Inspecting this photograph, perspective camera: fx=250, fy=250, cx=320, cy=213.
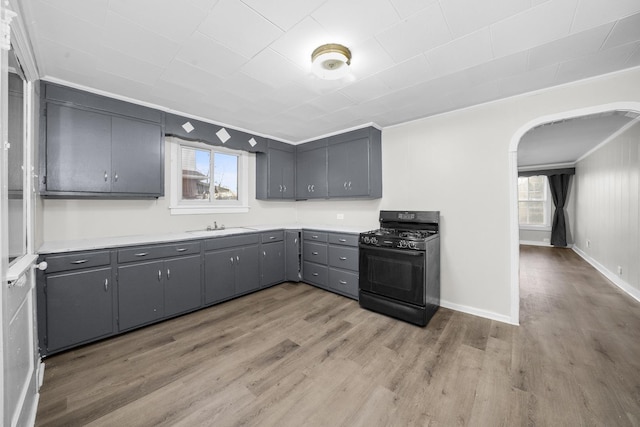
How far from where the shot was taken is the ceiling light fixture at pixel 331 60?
184cm

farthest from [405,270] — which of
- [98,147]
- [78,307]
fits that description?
[98,147]

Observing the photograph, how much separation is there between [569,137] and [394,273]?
4.40 m

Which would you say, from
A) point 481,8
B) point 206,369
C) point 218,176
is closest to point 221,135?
point 218,176

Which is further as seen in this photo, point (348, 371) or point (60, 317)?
point (60, 317)

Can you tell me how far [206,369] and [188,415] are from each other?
456mm

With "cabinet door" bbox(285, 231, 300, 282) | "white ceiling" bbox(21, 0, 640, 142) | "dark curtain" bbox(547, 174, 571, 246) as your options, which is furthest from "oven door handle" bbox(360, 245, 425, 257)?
"dark curtain" bbox(547, 174, 571, 246)

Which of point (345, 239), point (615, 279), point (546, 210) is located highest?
point (546, 210)

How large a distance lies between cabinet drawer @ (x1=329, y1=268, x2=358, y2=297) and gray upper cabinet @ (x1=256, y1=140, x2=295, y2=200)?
1.69m

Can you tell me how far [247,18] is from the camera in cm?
162

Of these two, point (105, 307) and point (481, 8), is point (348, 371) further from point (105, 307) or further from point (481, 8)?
point (481, 8)

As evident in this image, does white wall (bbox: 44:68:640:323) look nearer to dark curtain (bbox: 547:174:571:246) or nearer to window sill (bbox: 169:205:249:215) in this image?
window sill (bbox: 169:205:249:215)

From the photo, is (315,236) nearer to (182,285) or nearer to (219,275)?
(219,275)

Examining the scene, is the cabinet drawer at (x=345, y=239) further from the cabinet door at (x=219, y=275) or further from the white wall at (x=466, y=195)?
the cabinet door at (x=219, y=275)

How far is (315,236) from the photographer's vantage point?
3939 mm
